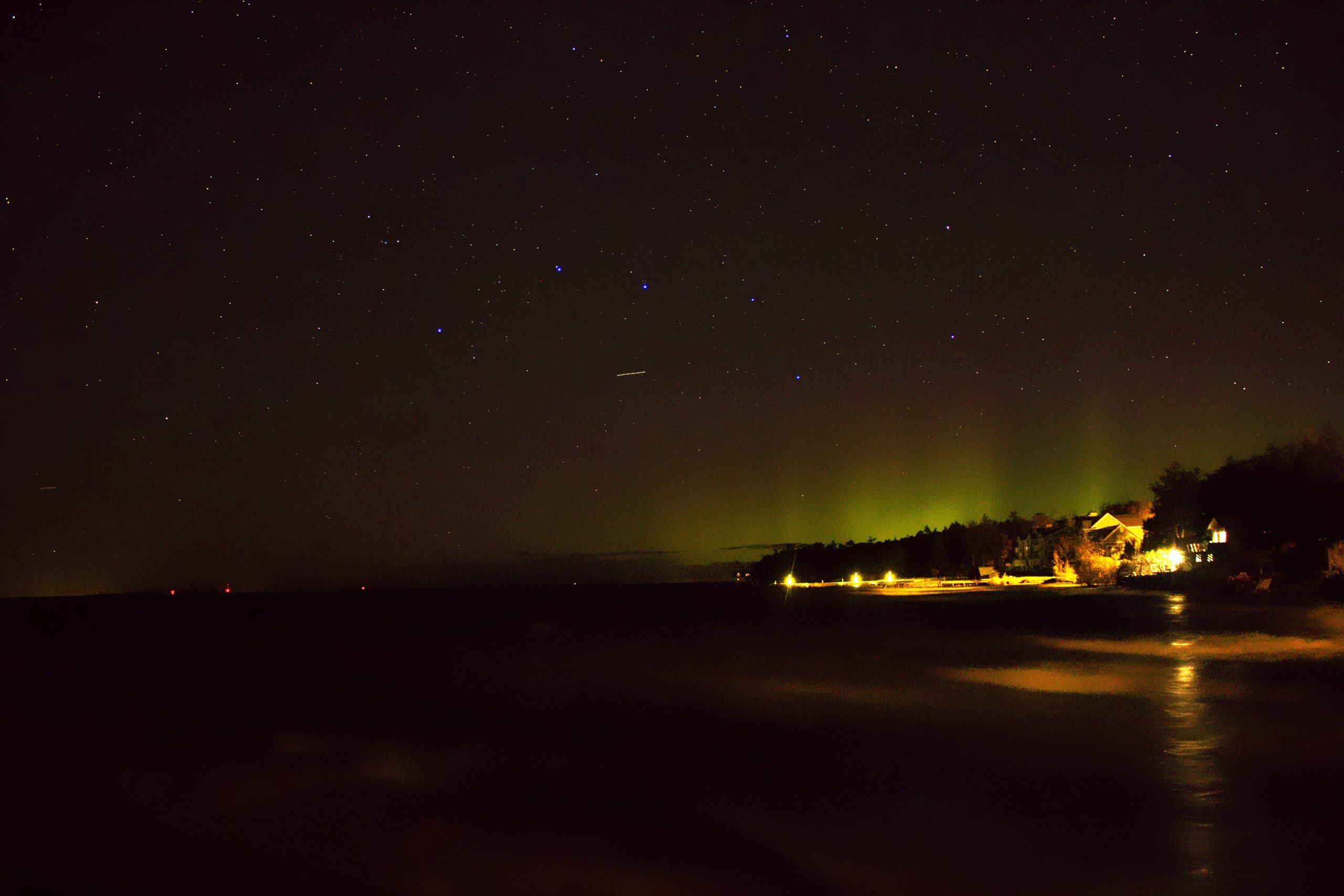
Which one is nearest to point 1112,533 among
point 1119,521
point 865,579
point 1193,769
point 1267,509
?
point 1119,521

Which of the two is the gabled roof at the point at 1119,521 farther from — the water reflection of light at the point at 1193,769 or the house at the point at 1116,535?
the water reflection of light at the point at 1193,769

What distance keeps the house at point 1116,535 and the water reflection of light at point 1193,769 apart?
7387 centimetres

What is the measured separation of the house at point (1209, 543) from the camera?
6875 cm

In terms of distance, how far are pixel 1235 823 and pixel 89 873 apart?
11724mm

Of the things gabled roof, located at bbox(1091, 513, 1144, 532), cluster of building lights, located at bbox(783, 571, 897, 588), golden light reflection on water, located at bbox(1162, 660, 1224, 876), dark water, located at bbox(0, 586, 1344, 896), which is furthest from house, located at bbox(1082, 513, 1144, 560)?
golden light reflection on water, located at bbox(1162, 660, 1224, 876)

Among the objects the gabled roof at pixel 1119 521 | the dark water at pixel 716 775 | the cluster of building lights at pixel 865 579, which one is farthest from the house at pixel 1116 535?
the dark water at pixel 716 775

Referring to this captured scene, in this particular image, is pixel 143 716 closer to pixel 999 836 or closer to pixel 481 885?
pixel 481 885

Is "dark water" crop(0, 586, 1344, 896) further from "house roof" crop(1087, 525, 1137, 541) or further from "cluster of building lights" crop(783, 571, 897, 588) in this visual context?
"cluster of building lights" crop(783, 571, 897, 588)

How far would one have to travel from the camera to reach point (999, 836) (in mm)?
9820

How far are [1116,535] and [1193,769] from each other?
294 ft

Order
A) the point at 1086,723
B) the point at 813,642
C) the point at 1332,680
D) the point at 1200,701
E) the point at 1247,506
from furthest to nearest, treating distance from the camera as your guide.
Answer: the point at 1247,506, the point at 813,642, the point at 1332,680, the point at 1200,701, the point at 1086,723

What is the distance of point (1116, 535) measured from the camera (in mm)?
94688

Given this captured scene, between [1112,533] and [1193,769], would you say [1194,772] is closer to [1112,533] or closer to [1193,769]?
[1193,769]

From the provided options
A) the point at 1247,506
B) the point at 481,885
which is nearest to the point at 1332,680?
the point at 481,885
